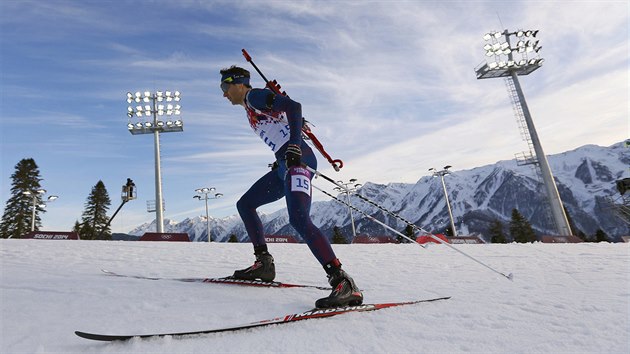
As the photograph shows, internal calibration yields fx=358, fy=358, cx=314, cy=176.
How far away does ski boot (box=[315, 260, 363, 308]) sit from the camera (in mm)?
2719

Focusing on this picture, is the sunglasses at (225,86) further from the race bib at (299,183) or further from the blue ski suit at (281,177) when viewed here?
the race bib at (299,183)

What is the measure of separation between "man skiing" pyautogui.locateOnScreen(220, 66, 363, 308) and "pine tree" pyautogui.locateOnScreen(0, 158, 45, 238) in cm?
4873

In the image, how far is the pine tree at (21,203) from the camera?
42875mm

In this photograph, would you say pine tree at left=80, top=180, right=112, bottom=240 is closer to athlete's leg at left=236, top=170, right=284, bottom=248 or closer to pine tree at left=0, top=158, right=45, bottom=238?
pine tree at left=0, top=158, right=45, bottom=238

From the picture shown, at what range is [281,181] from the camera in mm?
3955

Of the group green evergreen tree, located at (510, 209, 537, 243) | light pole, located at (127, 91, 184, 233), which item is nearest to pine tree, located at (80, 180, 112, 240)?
light pole, located at (127, 91, 184, 233)

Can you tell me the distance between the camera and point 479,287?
3885 mm

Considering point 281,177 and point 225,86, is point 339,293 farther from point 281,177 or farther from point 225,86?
point 225,86

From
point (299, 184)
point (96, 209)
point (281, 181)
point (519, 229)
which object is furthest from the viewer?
point (519, 229)

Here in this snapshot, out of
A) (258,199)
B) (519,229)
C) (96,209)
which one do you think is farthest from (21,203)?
(519,229)

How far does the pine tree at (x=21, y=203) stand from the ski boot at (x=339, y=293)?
5005 centimetres

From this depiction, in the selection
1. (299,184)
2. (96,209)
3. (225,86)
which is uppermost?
(96,209)

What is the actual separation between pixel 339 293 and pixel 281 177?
1.43 metres

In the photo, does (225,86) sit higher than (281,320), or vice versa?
(225,86)
